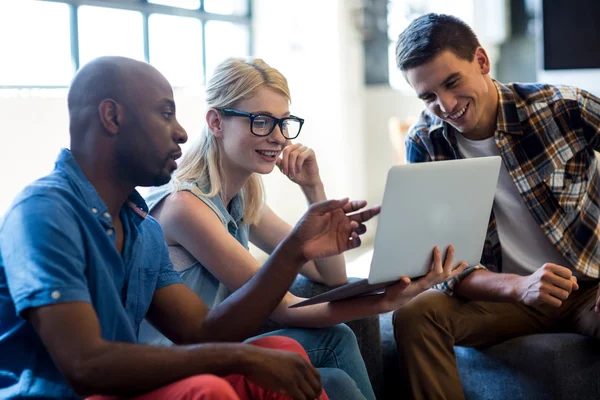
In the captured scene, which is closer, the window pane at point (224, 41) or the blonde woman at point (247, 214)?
the blonde woman at point (247, 214)

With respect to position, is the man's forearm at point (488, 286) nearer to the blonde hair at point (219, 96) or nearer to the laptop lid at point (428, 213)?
the laptop lid at point (428, 213)

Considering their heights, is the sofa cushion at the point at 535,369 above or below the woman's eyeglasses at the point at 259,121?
below

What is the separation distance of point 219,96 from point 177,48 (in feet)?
8.02

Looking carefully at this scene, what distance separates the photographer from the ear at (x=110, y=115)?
120 cm

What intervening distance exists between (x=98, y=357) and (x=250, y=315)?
40 cm

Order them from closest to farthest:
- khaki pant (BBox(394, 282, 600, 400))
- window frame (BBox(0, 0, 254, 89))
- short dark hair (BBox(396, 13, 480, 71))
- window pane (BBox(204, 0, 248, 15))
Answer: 1. khaki pant (BBox(394, 282, 600, 400))
2. short dark hair (BBox(396, 13, 480, 71))
3. window frame (BBox(0, 0, 254, 89))
4. window pane (BBox(204, 0, 248, 15))

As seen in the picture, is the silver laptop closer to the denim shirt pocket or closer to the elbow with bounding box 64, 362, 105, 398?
the denim shirt pocket

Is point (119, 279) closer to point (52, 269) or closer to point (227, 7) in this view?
point (52, 269)

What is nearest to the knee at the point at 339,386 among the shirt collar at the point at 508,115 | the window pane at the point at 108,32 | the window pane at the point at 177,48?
the shirt collar at the point at 508,115

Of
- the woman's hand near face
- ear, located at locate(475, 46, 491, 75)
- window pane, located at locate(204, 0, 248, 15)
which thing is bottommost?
the woman's hand near face

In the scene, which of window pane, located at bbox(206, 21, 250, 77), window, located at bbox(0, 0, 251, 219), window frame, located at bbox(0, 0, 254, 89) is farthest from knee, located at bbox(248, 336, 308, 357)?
window pane, located at bbox(206, 21, 250, 77)

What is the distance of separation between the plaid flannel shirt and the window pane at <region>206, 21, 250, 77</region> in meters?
2.53

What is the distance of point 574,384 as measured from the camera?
1.77 metres

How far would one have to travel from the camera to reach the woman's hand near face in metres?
1.87
